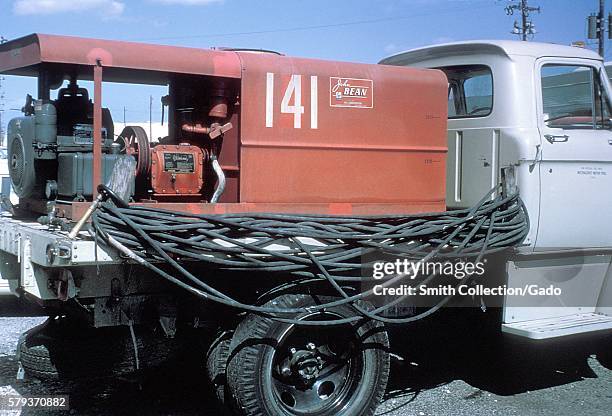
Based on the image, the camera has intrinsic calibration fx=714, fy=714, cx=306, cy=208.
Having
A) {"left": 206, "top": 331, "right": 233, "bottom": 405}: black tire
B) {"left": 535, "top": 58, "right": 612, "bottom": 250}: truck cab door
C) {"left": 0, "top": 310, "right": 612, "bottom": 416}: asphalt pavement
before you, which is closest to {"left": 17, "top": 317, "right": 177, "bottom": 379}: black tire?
{"left": 0, "top": 310, "right": 612, "bottom": 416}: asphalt pavement

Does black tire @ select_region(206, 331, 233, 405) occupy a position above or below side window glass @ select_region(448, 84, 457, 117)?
below

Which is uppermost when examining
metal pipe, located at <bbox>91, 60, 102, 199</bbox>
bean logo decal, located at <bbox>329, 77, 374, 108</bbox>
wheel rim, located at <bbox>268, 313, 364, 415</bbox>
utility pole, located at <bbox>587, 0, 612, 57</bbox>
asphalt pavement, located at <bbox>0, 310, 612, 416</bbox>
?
utility pole, located at <bbox>587, 0, 612, 57</bbox>

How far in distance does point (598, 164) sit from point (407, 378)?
225 cm

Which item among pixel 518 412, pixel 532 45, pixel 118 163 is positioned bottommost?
pixel 518 412

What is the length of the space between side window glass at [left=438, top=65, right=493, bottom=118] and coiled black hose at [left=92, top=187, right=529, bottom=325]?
43.2 inches

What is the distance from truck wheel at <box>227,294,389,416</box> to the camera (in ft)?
13.7

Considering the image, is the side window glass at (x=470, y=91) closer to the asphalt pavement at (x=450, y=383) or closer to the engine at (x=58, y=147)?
the asphalt pavement at (x=450, y=383)

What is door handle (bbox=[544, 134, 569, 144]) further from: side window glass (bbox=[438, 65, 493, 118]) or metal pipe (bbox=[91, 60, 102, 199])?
metal pipe (bbox=[91, 60, 102, 199])

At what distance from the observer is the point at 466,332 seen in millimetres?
6504

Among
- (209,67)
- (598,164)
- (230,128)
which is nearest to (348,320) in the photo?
(230,128)

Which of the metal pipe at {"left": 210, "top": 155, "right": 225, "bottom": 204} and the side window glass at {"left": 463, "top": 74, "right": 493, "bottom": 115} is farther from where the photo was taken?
the side window glass at {"left": 463, "top": 74, "right": 493, "bottom": 115}

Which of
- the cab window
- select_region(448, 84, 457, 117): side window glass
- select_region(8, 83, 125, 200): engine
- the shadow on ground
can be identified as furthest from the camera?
select_region(448, 84, 457, 117): side window glass

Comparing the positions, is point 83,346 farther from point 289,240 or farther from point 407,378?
point 407,378

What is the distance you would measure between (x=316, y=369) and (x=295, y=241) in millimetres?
873
